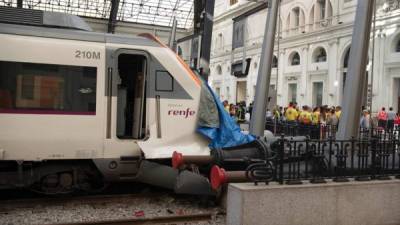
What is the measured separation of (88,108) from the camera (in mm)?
8594

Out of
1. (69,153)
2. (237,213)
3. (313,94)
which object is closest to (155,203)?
(69,153)

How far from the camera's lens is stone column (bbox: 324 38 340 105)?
4091 centimetres

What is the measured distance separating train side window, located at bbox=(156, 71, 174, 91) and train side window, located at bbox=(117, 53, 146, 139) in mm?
254

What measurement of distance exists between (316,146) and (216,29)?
199 ft

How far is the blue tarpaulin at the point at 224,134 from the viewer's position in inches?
360

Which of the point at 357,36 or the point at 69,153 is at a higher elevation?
the point at 357,36

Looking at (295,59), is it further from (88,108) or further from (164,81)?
(88,108)

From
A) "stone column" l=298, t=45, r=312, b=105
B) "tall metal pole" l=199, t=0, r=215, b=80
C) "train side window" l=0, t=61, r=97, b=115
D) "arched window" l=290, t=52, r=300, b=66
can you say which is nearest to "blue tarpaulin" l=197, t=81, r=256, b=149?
"train side window" l=0, t=61, r=97, b=115

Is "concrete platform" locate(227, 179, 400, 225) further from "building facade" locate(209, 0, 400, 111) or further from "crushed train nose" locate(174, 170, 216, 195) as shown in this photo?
"building facade" locate(209, 0, 400, 111)

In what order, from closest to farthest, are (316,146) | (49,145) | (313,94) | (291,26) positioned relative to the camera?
(316,146)
(49,145)
(313,94)
(291,26)

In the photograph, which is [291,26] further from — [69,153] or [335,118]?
[69,153]

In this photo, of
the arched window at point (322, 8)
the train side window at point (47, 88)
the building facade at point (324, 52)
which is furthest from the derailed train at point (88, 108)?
the arched window at point (322, 8)

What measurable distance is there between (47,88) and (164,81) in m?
2.04

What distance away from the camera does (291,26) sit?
49.1 meters
